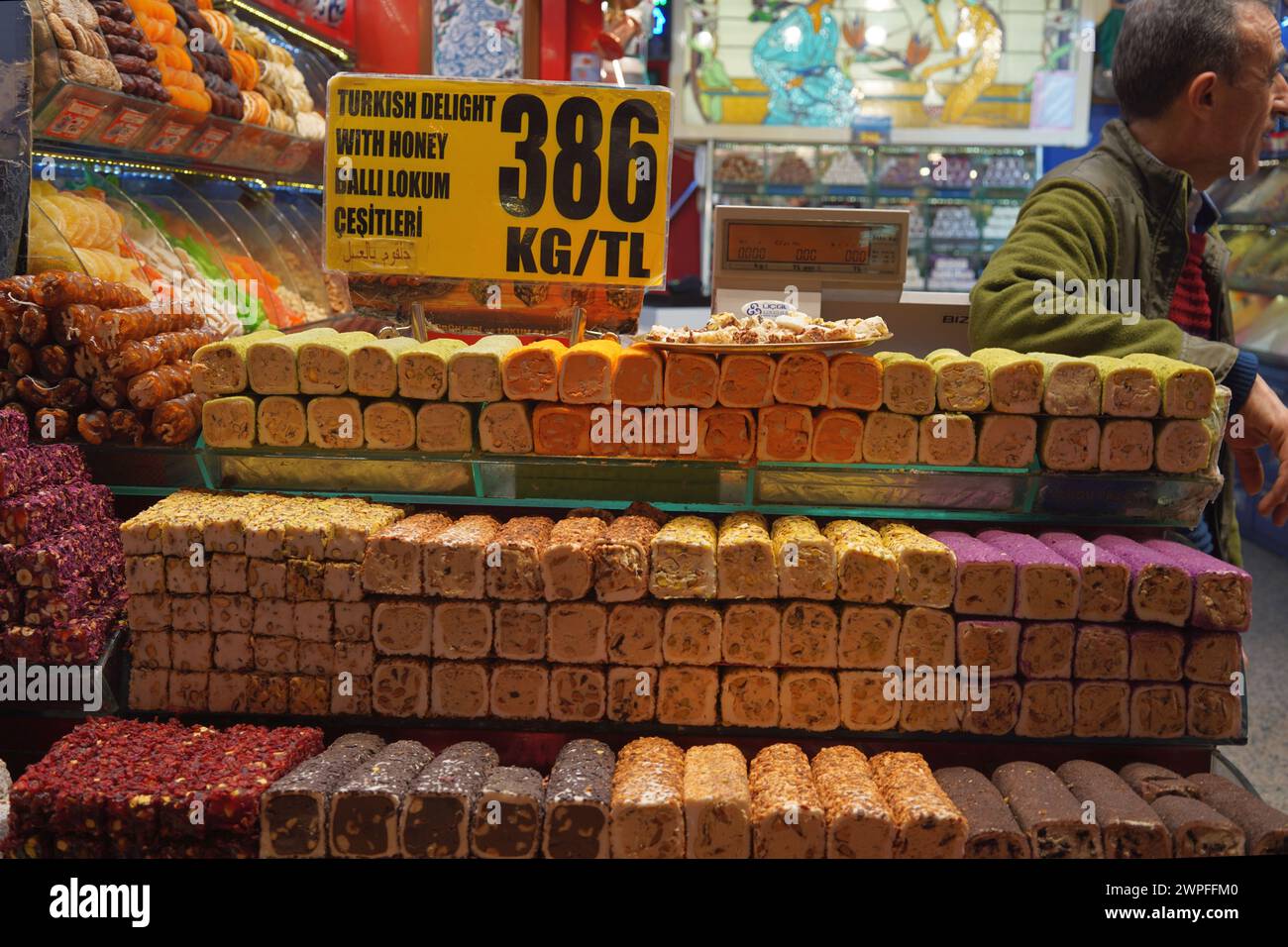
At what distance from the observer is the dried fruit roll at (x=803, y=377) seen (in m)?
2.28

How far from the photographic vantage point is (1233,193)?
26.6 ft

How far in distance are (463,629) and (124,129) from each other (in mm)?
2554

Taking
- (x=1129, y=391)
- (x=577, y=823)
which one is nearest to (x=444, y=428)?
(x=577, y=823)

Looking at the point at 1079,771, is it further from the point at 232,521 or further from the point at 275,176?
the point at 275,176

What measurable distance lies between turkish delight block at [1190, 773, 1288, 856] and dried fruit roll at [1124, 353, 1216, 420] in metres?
0.77

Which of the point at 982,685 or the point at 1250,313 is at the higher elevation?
the point at 1250,313

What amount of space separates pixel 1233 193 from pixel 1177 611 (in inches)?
286

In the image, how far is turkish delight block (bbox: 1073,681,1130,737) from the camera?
224cm

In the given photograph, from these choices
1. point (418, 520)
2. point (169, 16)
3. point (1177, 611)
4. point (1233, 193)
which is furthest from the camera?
point (1233, 193)

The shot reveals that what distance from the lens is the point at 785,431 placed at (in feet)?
7.60

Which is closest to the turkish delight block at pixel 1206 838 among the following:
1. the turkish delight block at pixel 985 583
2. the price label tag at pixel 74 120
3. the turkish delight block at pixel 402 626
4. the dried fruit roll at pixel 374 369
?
the turkish delight block at pixel 985 583

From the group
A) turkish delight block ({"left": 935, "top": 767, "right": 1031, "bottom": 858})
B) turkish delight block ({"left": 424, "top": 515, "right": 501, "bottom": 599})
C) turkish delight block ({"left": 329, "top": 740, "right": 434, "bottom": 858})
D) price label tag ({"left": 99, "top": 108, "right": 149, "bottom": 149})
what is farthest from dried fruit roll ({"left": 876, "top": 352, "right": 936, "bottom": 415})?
price label tag ({"left": 99, "top": 108, "right": 149, "bottom": 149})
